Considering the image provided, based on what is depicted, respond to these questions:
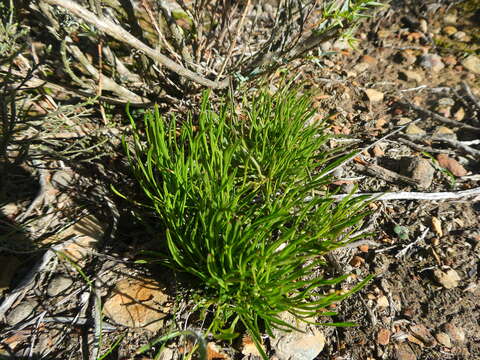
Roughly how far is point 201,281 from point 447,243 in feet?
4.32

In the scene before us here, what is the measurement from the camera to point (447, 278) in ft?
5.72

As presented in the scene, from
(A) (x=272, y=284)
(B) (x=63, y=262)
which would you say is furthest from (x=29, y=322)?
(A) (x=272, y=284)

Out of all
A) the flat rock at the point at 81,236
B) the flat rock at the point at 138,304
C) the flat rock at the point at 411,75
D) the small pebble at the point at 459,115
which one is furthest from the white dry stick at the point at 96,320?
the flat rock at the point at 411,75

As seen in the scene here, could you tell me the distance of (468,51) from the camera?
2.86 metres

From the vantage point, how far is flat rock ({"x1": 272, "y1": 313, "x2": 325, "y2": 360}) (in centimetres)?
149

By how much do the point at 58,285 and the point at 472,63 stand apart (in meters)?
3.18

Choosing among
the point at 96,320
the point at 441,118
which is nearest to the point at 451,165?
the point at 441,118

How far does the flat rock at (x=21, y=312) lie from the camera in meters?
1.48

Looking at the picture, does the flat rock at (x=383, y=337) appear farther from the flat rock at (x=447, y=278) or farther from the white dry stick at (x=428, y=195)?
Result: the white dry stick at (x=428, y=195)

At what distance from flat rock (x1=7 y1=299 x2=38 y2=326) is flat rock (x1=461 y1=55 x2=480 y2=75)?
3229 mm

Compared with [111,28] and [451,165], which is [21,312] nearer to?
[111,28]

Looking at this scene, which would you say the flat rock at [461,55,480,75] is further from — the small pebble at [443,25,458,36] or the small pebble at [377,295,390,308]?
the small pebble at [377,295,390,308]

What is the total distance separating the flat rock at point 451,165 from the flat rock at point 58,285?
7.11 ft

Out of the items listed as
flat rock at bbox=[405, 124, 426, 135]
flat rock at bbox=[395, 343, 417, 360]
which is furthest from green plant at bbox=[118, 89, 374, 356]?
flat rock at bbox=[405, 124, 426, 135]
